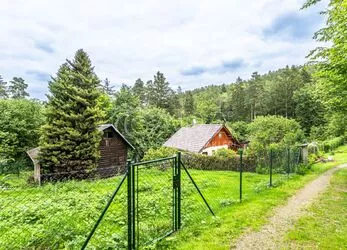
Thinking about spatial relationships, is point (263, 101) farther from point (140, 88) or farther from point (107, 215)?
point (107, 215)

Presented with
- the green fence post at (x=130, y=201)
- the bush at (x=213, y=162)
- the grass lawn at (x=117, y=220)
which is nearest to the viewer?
the green fence post at (x=130, y=201)

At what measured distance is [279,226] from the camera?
5.93 meters

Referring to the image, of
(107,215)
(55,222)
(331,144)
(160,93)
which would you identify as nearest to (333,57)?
(107,215)

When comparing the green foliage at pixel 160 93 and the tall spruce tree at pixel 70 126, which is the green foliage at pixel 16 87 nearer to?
the green foliage at pixel 160 93

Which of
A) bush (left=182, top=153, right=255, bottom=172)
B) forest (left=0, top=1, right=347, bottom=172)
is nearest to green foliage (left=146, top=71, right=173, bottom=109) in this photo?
forest (left=0, top=1, right=347, bottom=172)

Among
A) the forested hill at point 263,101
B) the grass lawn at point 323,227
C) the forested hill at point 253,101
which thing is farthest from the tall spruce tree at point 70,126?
the forested hill at point 263,101

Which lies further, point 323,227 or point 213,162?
point 213,162

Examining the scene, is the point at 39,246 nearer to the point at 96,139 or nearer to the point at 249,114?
the point at 96,139

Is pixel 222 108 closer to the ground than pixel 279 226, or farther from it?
farther from it

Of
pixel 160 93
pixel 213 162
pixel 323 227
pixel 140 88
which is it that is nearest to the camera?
pixel 323 227

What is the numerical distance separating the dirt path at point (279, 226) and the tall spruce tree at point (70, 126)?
1336cm

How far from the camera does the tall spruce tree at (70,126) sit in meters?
16.8

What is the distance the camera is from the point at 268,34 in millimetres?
15789

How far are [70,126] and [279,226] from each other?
14914 mm
